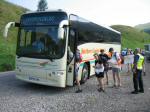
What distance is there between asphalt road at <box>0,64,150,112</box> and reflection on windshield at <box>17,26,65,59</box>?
1629 millimetres

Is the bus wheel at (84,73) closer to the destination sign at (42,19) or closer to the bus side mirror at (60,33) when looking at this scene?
the bus side mirror at (60,33)

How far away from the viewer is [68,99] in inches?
378

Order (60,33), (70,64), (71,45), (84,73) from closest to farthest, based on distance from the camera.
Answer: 1. (60,33)
2. (70,64)
3. (71,45)
4. (84,73)

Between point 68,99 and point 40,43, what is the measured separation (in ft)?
8.57

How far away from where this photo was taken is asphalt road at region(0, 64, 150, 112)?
8289 millimetres

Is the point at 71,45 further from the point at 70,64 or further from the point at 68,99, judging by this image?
the point at 68,99

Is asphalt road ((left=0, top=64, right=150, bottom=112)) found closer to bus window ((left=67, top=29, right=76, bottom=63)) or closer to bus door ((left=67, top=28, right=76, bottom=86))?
bus door ((left=67, top=28, right=76, bottom=86))

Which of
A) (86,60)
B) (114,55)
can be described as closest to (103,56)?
(114,55)

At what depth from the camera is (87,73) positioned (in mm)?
13250

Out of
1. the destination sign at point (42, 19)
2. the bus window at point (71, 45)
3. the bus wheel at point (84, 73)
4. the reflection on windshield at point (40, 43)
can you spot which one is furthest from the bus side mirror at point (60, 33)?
the bus wheel at point (84, 73)

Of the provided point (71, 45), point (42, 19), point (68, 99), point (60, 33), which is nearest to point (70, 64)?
point (71, 45)

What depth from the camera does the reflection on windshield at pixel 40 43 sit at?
33.3ft

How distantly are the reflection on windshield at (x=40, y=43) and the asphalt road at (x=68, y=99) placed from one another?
5.34 feet

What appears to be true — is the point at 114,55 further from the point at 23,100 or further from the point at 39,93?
the point at 23,100
